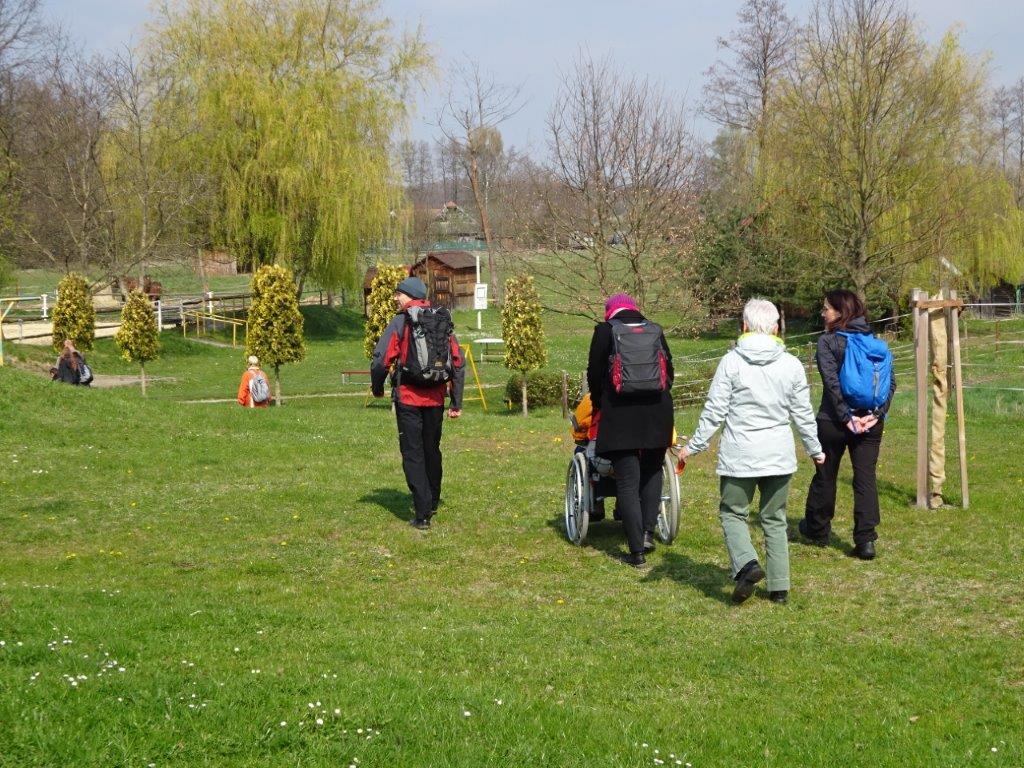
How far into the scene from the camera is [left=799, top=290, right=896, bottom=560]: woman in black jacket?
330 inches

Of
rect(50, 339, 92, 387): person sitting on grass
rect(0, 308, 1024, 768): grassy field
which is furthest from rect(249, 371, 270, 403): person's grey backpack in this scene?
rect(0, 308, 1024, 768): grassy field

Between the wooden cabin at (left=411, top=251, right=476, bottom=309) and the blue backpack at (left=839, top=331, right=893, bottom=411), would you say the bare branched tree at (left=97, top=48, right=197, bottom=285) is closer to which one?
the wooden cabin at (left=411, top=251, right=476, bottom=309)

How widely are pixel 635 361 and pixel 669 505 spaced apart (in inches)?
56.0

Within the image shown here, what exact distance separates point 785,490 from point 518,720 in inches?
111

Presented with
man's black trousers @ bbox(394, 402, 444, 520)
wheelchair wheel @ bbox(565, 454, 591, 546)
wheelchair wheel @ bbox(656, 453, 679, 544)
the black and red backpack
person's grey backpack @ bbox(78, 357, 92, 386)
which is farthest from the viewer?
person's grey backpack @ bbox(78, 357, 92, 386)

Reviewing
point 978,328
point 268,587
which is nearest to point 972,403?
point 268,587

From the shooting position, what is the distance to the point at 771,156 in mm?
34188

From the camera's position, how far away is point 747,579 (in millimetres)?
6855

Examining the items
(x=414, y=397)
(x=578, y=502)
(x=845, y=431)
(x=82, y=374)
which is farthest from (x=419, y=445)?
(x=82, y=374)

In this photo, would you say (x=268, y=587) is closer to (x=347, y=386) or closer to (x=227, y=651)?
(x=227, y=651)

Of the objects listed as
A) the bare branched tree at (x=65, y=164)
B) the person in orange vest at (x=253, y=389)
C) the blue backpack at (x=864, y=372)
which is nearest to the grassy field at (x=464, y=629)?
the blue backpack at (x=864, y=372)

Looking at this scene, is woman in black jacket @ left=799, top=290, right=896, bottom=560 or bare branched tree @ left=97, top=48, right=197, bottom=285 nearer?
woman in black jacket @ left=799, top=290, right=896, bottom=560

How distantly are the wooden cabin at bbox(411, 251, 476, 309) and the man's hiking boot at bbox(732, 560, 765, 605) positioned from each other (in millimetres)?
51014

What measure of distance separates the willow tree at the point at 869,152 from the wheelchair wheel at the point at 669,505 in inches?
712
